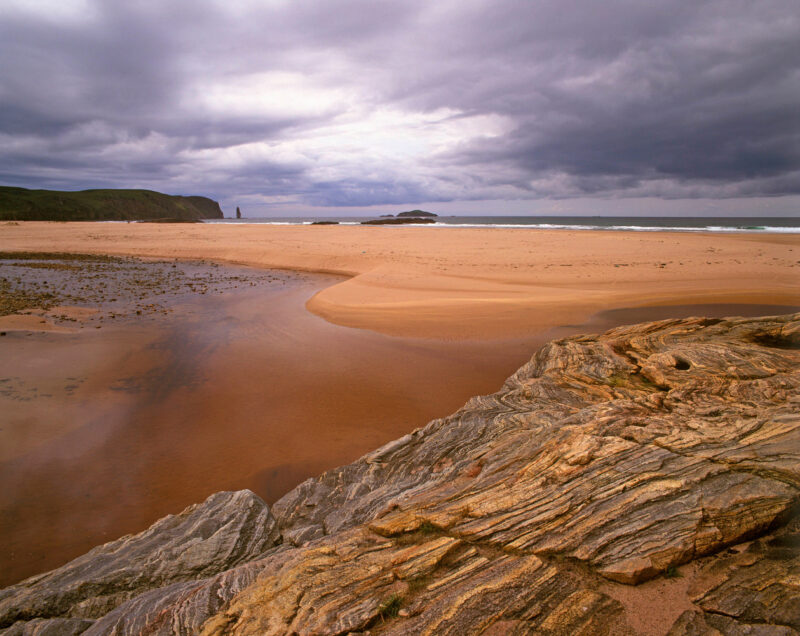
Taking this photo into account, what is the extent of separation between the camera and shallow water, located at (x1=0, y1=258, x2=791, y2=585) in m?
5.11

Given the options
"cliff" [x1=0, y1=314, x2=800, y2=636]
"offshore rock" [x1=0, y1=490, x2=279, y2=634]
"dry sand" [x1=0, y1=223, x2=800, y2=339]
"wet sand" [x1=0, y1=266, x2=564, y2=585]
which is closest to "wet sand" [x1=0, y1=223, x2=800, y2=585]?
"wet sand" [x1=0, y1=266, x2=564, y2=585]

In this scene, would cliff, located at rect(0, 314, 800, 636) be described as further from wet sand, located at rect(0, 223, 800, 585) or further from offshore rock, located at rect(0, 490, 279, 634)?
wet sand, located at rect(0, 223, 800, 585)

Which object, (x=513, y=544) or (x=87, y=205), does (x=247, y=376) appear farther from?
(x=87, y=205)

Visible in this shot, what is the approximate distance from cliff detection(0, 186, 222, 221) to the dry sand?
206ft

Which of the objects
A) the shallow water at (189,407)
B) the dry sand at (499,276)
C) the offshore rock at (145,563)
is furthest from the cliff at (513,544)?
the dry sand at (499,276)

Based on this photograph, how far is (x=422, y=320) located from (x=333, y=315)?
284 cm

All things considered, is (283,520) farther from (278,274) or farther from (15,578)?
(278,274)

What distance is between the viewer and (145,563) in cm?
375

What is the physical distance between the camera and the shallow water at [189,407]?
16.8 feet

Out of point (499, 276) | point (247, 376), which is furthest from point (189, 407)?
point (499, 276)

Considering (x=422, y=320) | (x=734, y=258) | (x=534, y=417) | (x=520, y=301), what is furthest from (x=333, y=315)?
(x=734, y=258)

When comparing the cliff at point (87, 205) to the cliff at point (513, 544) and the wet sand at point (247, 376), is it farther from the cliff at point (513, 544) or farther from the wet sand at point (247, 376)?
the cliff at point (513, 544)

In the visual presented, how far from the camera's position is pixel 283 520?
4.46m

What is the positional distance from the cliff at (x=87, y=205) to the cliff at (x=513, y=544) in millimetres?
93973
